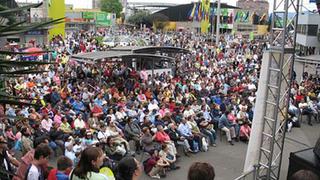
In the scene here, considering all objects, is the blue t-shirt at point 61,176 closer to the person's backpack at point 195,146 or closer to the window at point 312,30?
the person's backpack at point 195,146

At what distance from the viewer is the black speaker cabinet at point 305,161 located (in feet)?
22.9

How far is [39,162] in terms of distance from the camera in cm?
411

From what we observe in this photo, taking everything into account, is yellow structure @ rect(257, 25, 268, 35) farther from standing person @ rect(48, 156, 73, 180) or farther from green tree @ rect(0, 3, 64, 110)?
green tree @ rect(0, 3, 64, 110)

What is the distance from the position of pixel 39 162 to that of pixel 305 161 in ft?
16.8

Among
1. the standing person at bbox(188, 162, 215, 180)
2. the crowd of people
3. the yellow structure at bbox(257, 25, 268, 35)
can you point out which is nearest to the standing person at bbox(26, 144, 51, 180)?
the crowd of people

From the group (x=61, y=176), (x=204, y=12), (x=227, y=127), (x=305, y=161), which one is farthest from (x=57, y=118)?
(x=204, y=12)

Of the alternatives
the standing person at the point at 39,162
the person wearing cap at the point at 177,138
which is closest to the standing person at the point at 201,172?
the standing person at the point at 39,162

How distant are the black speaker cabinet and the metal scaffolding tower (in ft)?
1.65

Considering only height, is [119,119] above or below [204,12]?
below

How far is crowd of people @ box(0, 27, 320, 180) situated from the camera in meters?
4.77

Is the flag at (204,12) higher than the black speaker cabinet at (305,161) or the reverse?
higher

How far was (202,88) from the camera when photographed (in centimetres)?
1795

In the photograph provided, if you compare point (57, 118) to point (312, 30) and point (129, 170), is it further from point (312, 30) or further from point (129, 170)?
point (312, 30)

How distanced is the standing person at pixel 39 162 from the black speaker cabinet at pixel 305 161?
495cm
